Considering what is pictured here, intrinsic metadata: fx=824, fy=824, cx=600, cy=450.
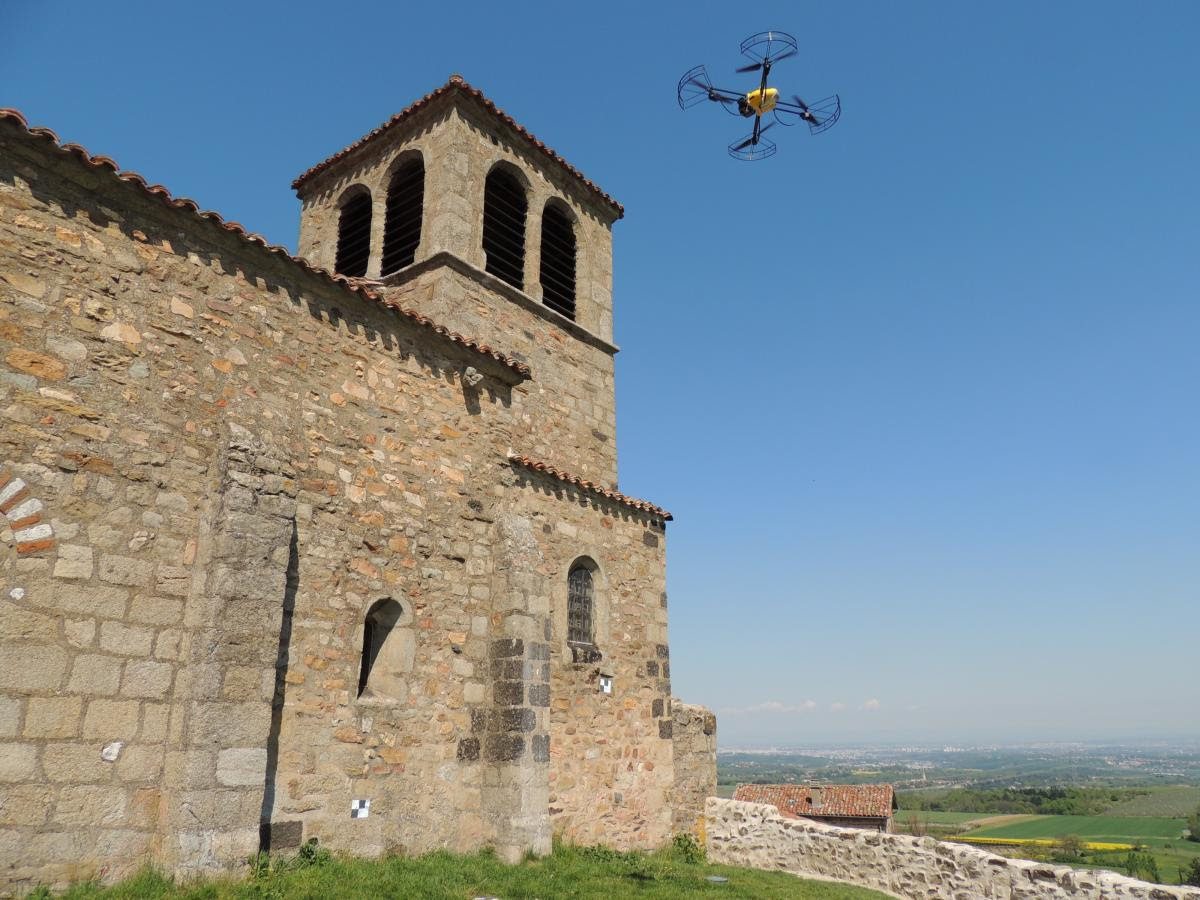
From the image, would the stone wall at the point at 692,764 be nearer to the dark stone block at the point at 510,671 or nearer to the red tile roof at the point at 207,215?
the dark stone block at the point at 510,671

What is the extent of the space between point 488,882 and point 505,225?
36.8 feet

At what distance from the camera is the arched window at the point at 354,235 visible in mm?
16203

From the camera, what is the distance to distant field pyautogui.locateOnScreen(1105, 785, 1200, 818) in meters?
101

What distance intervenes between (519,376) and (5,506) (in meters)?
6.67

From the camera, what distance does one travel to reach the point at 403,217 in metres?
15.6

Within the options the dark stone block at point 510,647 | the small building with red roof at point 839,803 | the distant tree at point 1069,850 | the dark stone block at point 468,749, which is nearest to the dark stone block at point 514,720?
the dark stone block at point 468,749

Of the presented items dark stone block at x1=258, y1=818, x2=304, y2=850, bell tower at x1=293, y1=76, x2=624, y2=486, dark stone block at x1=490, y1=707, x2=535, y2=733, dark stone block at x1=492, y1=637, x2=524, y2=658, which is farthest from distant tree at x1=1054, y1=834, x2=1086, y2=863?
dark stone block at x1=258, y1=818, x2=304, y2=850

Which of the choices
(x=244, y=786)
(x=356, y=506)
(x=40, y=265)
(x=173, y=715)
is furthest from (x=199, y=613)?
(x=40, y=265)

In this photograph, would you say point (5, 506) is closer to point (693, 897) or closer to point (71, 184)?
point (71, 184)

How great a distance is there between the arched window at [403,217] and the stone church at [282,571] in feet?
4.13

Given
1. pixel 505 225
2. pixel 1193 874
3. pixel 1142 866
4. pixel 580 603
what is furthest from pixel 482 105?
pixel 1142 866

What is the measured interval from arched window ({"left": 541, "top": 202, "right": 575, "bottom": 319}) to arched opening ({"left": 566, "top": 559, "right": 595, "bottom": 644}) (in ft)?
18.0

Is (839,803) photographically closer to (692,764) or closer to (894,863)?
(894,863)

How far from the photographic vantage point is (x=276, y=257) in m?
8.84
